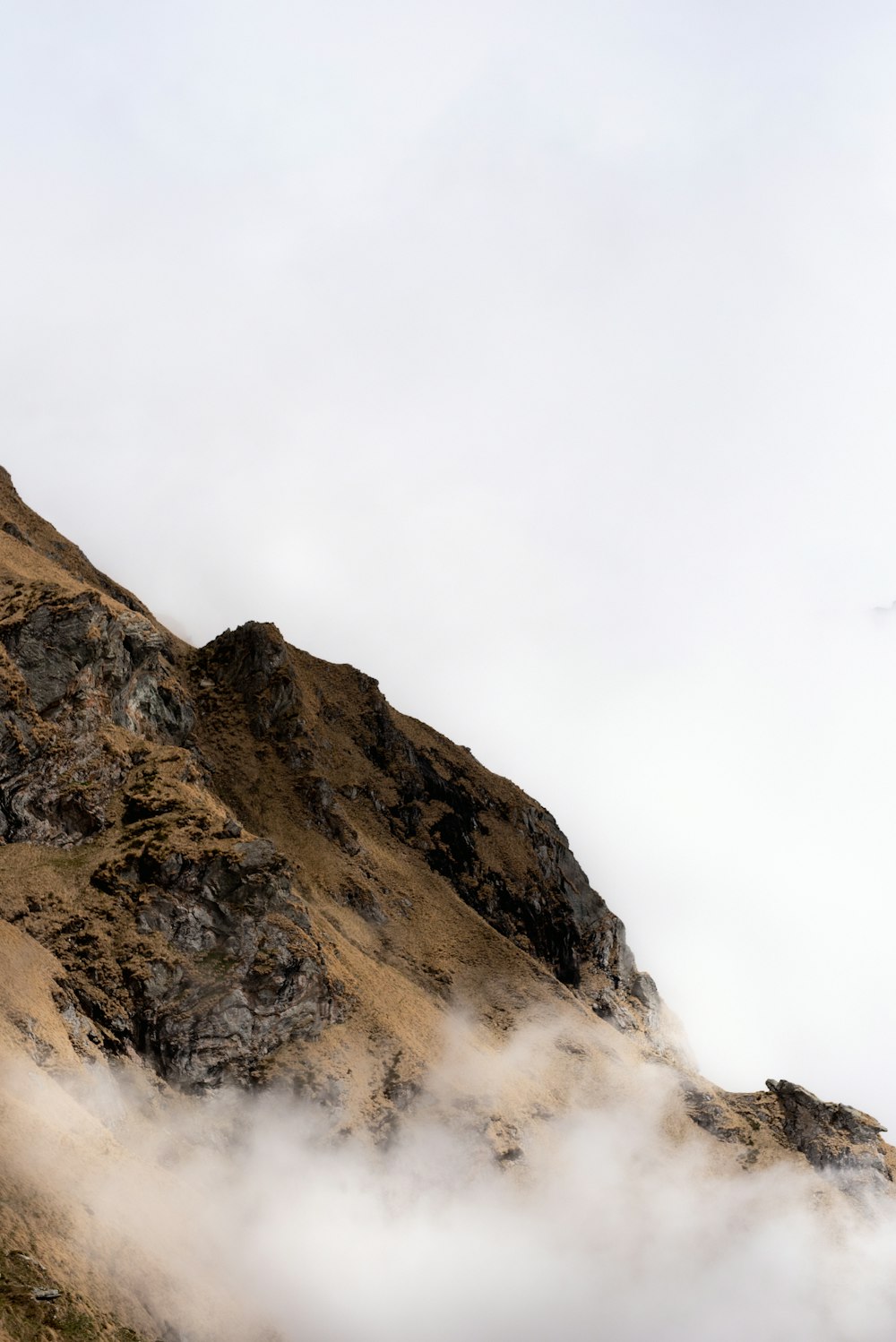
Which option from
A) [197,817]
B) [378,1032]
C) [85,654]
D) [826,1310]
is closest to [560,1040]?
[378,1032]

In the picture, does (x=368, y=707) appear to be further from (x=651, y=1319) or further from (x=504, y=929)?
(x=651, y=1319)

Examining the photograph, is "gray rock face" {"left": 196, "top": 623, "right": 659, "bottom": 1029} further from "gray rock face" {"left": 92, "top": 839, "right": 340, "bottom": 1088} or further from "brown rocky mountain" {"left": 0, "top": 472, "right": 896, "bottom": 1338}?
"gray rock face" {"left": 92, "top": 839, "right": 340, "bottom": 1088}

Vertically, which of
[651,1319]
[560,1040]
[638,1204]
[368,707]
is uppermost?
[368,707]

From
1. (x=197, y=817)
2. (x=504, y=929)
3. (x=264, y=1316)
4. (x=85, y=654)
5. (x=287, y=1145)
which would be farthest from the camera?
(x=504, y=929)

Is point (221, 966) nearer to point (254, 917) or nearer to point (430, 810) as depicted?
point (254, 917)

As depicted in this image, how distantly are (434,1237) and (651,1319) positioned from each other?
2535 centimetres

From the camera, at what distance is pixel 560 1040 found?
12900 centimetres

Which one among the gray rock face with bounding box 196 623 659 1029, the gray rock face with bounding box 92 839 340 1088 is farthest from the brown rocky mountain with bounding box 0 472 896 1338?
the gray rock face with bounding box 196 623 659 1029

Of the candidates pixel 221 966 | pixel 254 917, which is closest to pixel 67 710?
pixel 254 917

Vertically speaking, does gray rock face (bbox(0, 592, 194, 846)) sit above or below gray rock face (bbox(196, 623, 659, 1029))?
below

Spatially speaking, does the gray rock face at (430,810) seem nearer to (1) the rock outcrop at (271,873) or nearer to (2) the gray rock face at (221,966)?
(1) the rock outcrop at (271,873)

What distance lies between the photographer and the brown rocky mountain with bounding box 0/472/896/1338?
89.1 metres

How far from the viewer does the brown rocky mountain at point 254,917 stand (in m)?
89.1

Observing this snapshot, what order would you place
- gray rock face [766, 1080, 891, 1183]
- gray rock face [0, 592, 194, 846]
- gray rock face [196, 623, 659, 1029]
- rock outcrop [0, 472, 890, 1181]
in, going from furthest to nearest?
gray rock face [196, 623, 659, 1029]
gray rock face [766, 1080, 891, 1183]
gray rock face [0, 592, 194, 846]
rock outcrop [0, 472, 890, 1181]
